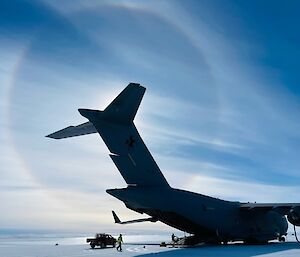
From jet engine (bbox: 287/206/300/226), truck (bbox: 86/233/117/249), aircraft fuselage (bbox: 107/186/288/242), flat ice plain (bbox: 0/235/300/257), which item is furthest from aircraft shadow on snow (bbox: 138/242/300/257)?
truck (bbox: 86/233/117/249)

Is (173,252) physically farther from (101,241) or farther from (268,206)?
(268,206)

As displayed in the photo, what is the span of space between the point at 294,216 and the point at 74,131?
588 inches

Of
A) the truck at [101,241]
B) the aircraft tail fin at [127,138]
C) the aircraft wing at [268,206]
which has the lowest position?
the truck at [101,241]

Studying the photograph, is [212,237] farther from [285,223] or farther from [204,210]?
[285,223]

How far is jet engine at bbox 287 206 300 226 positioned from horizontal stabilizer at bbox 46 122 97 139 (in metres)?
14.0

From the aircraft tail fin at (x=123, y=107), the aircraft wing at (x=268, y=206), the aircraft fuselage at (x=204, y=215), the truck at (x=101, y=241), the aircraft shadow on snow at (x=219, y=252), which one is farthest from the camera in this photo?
the truck at (x=101, y=241)

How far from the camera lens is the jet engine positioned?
85.9 ft

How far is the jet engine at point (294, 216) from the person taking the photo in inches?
1031

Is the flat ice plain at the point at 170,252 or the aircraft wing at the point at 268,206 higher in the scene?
the aircraft wing at the point at 268,206

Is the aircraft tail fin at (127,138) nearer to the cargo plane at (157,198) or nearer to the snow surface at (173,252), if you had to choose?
the cargo plane at (157,198)

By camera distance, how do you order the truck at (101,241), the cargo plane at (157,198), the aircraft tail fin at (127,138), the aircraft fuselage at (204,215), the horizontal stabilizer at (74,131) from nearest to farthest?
the aircraft tail fin at (127,138) → the cargo plane at (157,198) → the horizontal stabilizer at (74,131) → the aircraft fuselage at (204,215) → the truck at (101,241)

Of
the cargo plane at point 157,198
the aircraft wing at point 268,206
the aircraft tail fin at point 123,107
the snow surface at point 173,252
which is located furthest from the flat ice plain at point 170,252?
the aircraft tail fin at point 123,107

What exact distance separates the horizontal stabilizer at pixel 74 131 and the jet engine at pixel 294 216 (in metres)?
14.0

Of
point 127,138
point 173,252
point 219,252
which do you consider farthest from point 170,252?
point 127,138
